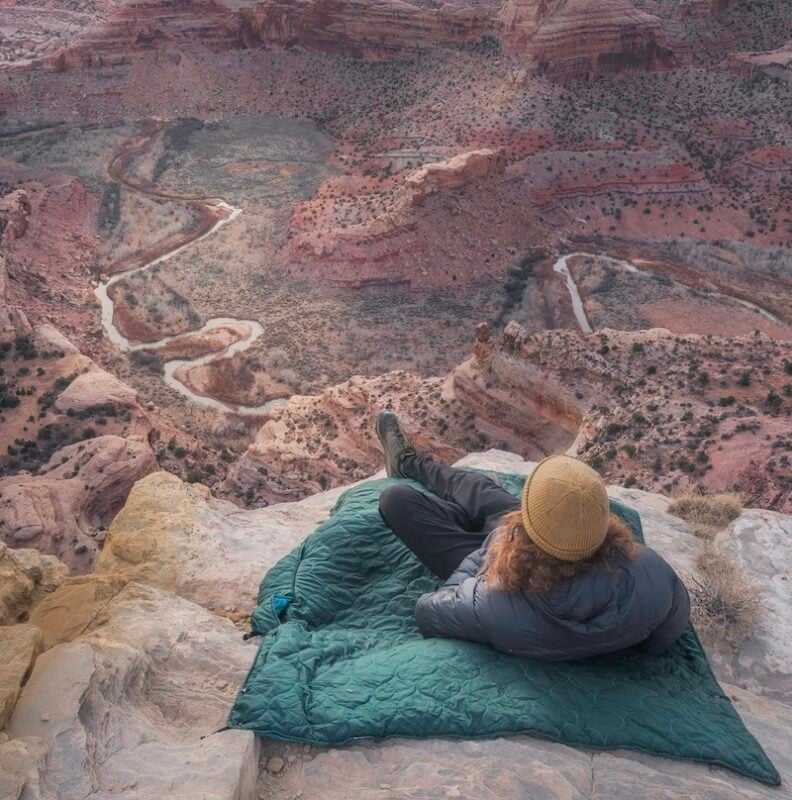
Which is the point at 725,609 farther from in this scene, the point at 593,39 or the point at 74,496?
the point at 593,39

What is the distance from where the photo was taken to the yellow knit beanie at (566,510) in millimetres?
4566

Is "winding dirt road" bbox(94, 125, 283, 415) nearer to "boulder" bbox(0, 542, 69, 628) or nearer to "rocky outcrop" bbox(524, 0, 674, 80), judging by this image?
"boulder" bbox(0, 542, 69, 628)

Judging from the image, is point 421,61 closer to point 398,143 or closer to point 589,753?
point 398,143

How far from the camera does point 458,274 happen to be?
35781 millimetres

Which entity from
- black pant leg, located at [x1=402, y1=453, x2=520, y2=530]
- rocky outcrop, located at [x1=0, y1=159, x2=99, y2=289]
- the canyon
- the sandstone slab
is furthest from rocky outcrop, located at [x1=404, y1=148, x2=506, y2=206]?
the sandstone slab

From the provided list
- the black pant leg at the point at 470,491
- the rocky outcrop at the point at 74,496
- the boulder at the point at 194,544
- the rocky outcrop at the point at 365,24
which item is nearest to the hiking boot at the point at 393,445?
the black pant leg at the point at 470,491

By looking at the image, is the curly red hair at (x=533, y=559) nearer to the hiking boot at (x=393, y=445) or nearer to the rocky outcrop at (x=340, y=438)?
the hiking boot at (x=393, y=445)

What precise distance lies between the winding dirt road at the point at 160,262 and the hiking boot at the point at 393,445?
19261 mm

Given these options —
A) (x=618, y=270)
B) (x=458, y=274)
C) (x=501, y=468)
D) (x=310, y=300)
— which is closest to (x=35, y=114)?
(x=310, y=300)

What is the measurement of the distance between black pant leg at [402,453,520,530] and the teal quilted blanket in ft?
3.98

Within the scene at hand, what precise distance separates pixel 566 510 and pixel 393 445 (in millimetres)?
4046

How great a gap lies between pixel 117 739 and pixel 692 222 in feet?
136

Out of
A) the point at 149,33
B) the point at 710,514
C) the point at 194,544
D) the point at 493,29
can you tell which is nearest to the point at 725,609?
the point at 710,514

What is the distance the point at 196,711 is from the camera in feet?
17.6
